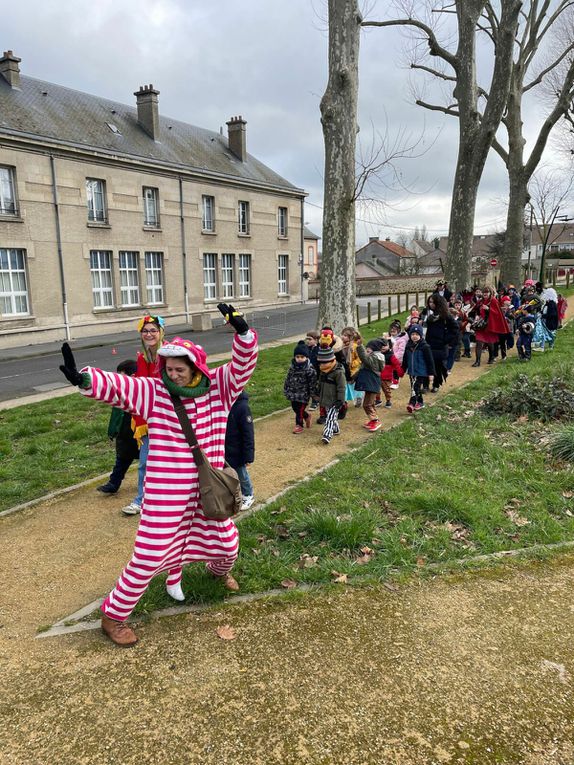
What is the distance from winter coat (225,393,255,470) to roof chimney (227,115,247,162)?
32.2 metres

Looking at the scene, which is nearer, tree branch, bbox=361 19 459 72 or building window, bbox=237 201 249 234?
tree branch, bbox=361 19 459 72

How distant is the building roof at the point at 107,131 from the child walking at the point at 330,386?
62.5 feet

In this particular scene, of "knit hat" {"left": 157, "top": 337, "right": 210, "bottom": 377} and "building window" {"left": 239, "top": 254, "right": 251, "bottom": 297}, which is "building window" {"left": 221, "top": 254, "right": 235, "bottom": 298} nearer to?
"building window" {"left": 239, "top": 254, "right": 251, "bottom": 297}

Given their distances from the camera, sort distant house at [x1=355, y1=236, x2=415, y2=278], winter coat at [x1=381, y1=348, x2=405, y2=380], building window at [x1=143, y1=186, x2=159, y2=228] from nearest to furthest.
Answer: winter coat at [x1=381, y1=348, x2=405, y2=380], building window at [x1=143, y1=186, x2=159, y2=228], distant house at [x1=355, y1=236, x2=415, y2=278]

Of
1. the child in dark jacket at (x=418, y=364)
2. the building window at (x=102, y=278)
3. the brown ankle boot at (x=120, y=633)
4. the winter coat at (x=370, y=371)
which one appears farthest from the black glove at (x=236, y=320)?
the building window at (x=102, y=278)

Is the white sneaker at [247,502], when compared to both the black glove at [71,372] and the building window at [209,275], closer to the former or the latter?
the black glove at [71,372]

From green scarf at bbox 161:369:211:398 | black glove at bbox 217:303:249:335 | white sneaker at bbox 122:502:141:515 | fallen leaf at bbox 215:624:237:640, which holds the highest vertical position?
black glove at bbox 217:303:249:335

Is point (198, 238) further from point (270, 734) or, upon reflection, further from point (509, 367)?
point (270, 734)

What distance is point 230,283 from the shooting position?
106ft

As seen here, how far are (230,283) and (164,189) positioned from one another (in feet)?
22.3

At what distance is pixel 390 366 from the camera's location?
9047 mm

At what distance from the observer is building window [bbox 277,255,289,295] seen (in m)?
36.1

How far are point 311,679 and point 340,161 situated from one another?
1088 centimetres

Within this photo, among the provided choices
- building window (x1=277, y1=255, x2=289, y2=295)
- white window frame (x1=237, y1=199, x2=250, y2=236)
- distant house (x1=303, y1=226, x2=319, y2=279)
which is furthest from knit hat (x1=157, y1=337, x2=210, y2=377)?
distant house (x1=303, y1=226, x2=319, y2=279)
